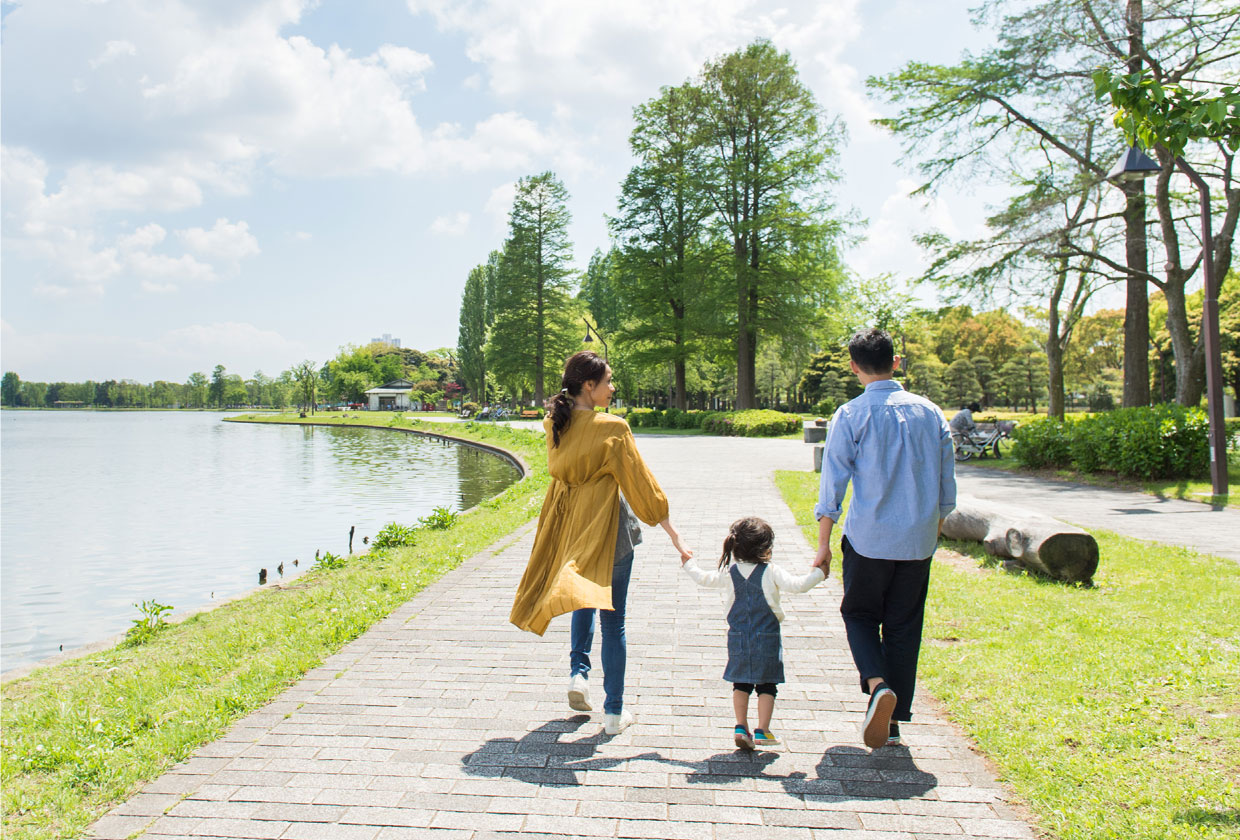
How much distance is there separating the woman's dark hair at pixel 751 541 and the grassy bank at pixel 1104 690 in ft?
4.15

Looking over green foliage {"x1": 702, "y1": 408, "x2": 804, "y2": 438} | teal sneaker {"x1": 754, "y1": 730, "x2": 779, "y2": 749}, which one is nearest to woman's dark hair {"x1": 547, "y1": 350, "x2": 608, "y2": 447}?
teal sneaker {"x1": 754, "y1": 730, "x2": 779, "y2": 749}

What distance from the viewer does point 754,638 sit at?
11.0 feet

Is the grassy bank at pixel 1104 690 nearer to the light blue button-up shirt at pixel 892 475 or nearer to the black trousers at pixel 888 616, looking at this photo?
the black trousers at pixel 888 616

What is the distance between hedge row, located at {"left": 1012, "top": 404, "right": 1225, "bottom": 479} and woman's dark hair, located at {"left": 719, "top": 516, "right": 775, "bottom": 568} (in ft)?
40.9

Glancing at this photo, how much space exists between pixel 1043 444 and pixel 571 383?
573 inches

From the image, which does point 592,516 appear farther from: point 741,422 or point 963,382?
point 963,382

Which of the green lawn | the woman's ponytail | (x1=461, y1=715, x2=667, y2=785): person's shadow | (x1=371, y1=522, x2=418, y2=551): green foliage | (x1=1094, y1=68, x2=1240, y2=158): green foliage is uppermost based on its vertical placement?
(x1=1094, y1=68, x2=1240, y2=158): green foliage

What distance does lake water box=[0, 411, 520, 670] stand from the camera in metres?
8.84

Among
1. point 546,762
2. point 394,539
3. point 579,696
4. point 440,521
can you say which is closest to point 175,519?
point 440,521

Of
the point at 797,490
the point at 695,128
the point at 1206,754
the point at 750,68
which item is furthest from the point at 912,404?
the point at 695,128


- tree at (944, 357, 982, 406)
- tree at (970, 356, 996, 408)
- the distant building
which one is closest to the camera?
tree at (944, 357, 982, 406)

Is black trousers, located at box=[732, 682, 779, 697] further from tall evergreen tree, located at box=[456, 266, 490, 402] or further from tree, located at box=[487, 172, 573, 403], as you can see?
tall evergreen tree, located at box=[456, 266, 490, 402]

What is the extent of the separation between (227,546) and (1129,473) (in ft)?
49.1

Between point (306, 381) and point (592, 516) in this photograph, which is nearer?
point (592, 516)
